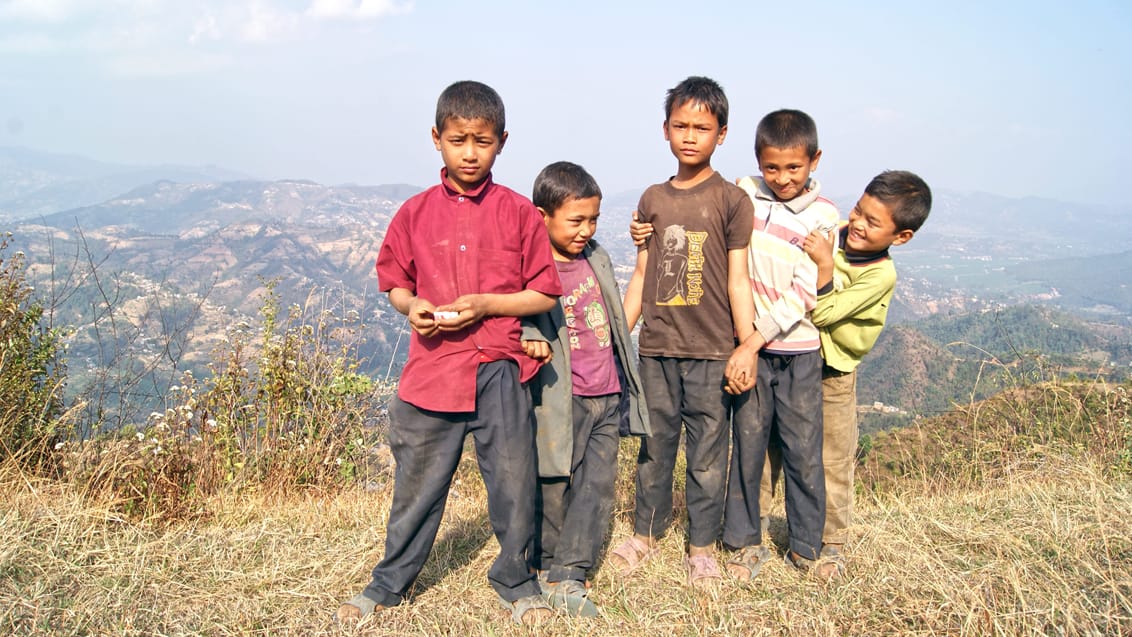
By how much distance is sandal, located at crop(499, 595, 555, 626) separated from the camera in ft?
8.00

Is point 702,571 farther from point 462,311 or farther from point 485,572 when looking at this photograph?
point 462,311

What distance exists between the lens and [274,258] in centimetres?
9156

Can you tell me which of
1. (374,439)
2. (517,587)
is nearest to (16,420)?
(374,439)

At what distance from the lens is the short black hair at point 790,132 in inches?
103

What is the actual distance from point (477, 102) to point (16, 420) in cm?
338

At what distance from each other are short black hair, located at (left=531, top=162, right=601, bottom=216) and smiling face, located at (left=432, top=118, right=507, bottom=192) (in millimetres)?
345

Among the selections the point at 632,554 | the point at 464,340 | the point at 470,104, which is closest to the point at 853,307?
the point at 632,554

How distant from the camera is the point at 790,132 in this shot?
2631 millimetres

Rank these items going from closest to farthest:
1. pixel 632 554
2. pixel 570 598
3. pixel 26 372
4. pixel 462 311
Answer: pixel 462 311 → pixel 570 598 → pixel 632 554 → pixel 26 372

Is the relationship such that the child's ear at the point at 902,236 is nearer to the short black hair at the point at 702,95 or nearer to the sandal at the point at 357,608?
the short black hair at the point at 702,95

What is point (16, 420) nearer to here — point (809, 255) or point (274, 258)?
point (809, 255)

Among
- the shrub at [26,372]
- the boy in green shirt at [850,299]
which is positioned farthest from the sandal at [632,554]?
the shrub at [26,372]

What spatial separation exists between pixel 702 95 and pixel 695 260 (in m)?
0.65

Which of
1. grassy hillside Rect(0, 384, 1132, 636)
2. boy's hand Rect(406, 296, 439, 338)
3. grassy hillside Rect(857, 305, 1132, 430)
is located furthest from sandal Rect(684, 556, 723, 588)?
grassy hillside Rect(857, 305, 1132, 430)
